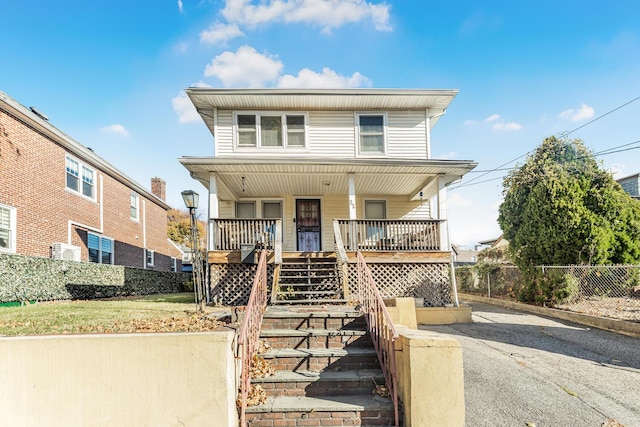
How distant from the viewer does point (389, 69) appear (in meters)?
13.2

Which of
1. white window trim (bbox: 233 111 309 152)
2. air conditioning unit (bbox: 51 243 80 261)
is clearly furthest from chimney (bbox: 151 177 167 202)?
white window trim (bbox: 233 111 309 152)

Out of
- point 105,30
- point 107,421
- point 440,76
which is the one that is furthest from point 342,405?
point 105,30

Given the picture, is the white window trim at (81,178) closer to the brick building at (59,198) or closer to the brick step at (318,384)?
the brick building at (59,198)

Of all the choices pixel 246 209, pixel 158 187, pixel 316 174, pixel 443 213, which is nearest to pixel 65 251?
pixel 246 209

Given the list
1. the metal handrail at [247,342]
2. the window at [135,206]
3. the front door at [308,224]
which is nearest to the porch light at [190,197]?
the metal handrail at [247,342]

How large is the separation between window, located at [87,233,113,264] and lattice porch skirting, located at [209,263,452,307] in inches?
341

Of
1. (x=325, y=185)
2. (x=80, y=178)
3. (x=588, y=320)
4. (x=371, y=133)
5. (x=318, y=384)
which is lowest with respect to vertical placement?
(x=588, y=320)

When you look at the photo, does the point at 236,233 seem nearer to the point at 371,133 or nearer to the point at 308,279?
the point at 308,279

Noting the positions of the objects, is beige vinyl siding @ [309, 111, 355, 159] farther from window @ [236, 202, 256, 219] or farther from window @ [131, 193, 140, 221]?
window @ [131, 193, 140, 221]

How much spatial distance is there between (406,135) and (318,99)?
10.9 feet

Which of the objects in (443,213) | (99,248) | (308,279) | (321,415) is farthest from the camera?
(99,248)

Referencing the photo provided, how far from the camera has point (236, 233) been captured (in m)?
10.3

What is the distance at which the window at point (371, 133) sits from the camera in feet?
41.4

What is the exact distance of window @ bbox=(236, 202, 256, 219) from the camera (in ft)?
45.9
